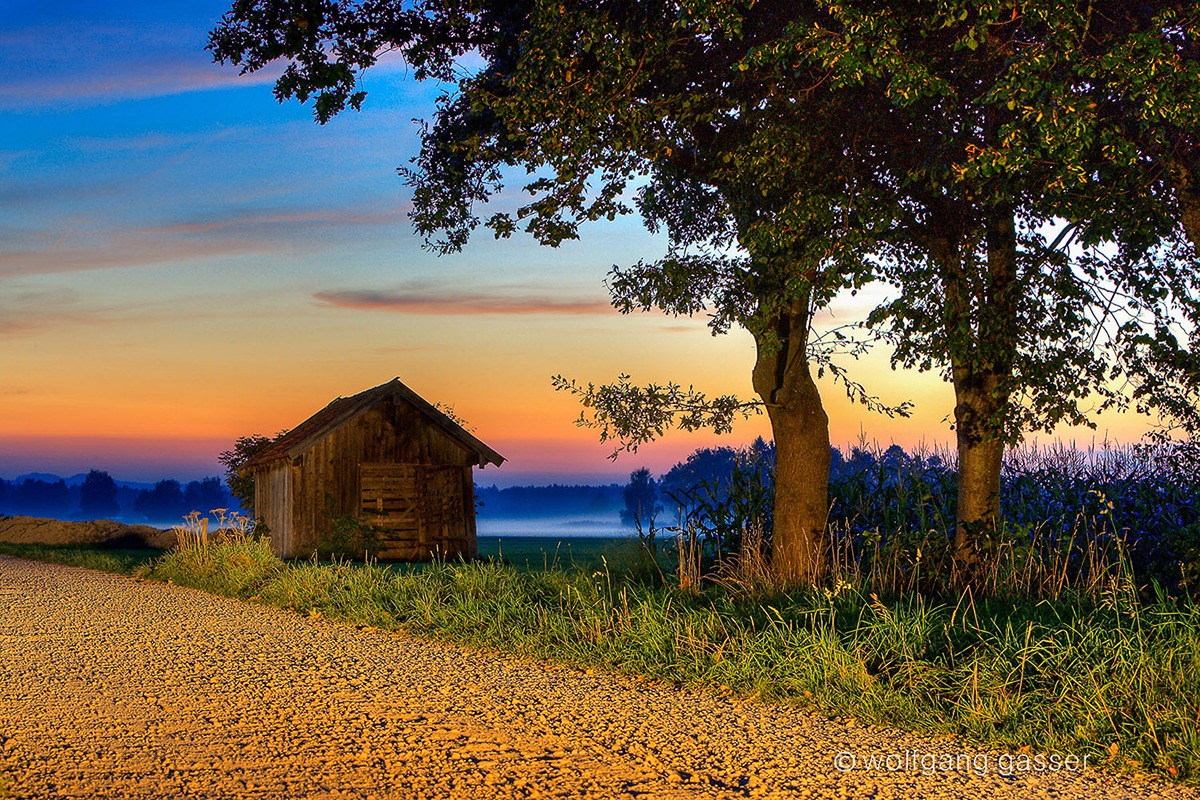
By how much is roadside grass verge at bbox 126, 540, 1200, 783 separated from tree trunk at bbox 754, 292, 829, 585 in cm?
235

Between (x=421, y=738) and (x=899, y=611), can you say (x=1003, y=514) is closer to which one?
(x=899, y=611)

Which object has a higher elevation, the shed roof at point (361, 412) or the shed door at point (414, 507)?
the shed roof at point (361, 412)

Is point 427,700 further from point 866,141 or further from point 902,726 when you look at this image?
point 866,141

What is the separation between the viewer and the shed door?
25.1 metres

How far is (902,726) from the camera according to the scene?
6348 mm

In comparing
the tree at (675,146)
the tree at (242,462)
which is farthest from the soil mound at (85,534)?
the tree at (675,146)

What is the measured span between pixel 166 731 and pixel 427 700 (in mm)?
Result: 1580

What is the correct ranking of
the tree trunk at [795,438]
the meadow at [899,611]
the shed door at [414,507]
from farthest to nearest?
the shed door at [414,507] → the tree trunk at [795,438] → the meadow at [899,611]

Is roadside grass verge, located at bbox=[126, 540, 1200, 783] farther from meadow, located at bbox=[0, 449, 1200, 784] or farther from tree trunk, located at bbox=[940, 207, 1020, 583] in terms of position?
tree trunk, located at bbox=[940, 207, 1020, 583]

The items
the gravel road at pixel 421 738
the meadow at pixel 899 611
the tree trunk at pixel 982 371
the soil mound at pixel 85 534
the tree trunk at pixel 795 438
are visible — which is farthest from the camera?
the soil mound at pixel 85 534

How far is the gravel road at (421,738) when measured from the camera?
5.21 meters

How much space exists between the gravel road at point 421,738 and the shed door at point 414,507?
1591 cm

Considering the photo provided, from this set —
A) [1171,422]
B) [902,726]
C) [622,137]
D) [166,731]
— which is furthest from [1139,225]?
[166,731]

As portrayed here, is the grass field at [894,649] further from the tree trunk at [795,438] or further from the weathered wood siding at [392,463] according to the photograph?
the weathered wood siding at [392,463]
